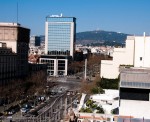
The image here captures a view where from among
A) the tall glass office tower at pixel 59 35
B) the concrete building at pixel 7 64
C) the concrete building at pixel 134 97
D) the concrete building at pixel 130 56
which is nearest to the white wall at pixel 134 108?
the concrete building at pixel 134 97

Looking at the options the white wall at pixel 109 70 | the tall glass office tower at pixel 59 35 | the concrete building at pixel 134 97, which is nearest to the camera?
the concrete building at pixel 134 97

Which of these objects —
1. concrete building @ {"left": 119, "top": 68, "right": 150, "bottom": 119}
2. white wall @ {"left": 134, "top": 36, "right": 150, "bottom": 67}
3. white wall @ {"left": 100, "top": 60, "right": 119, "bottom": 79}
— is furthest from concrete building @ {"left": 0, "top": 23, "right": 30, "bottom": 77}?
concrete building @ {"left": 119, "top": 68, "right": 150, "bottom": 119}

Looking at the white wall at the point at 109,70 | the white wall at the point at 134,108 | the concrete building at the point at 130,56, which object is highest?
the concrete building at the point at 130,56

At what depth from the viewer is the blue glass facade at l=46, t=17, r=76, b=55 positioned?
98.6m

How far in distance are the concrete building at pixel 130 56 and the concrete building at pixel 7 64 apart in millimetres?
11059

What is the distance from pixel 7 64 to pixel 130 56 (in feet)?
48.2

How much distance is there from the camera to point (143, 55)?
114 ft

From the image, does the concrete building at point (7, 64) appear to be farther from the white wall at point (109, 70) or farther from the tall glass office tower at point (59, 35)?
the tall glass office tower at point (59, 35)

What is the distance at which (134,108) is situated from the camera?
2172 cm

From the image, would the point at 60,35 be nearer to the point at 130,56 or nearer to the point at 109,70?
the point at 109,70

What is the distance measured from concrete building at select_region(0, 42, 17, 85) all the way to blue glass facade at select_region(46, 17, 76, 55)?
163 ft

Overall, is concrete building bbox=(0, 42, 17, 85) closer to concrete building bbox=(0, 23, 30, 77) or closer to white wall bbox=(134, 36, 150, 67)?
concrete building bbox=(0, 23, 30, 77)

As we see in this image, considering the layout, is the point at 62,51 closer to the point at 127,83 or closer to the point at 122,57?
the point at 122,57

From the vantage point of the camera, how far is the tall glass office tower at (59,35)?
323ft
